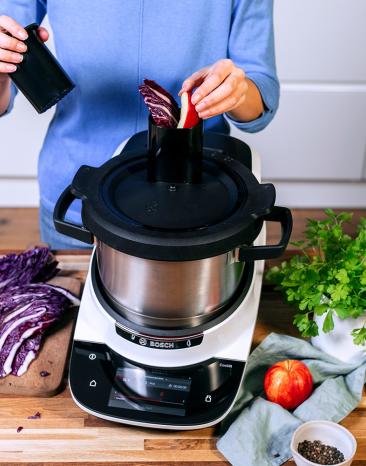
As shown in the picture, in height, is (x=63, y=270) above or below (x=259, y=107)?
below

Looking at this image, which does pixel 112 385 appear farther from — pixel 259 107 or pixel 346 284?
pixel 259 107

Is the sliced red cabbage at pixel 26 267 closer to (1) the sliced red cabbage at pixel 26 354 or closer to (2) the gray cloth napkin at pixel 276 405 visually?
(1) the sliced red cabbage at pixel 26 354

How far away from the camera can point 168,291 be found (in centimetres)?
92

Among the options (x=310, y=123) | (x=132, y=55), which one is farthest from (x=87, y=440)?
A: (x=310, y=123)

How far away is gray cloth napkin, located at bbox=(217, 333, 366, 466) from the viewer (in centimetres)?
92

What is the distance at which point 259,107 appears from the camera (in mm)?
1203

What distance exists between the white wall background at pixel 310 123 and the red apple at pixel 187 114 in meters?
1.40

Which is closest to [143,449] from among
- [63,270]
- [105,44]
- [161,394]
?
[161,394]

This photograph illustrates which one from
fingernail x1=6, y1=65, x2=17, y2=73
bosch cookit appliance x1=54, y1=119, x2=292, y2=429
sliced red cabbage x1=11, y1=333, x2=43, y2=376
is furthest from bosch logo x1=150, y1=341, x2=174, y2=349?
fingernail x1=6, y1=65, x2=17, y2=73

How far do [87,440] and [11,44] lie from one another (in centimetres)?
54

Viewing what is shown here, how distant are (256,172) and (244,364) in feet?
0.96

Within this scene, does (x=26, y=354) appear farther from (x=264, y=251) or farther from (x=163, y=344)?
(x=264, y=251)

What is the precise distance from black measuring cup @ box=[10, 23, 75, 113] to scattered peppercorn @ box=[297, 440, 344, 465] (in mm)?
571

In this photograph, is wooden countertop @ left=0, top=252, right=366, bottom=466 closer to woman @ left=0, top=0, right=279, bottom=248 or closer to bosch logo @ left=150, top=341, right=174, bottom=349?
bosch logo @ left=150, top=341, right=174, bottom=349
